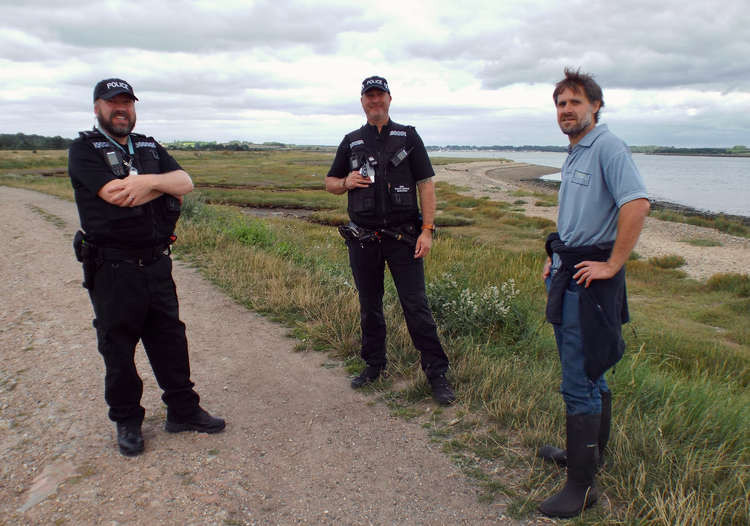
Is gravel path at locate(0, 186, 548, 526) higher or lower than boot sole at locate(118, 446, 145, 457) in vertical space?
lower

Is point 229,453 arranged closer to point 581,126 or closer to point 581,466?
point 581,466

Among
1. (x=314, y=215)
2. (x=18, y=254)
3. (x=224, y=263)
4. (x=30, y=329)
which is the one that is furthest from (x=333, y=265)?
(x=314, y=215)

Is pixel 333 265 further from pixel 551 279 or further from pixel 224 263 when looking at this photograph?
pixel 551 279

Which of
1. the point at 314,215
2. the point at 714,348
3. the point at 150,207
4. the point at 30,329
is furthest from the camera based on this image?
the point at 314,215

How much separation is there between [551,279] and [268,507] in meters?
2.06

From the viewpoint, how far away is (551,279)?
9.55ft

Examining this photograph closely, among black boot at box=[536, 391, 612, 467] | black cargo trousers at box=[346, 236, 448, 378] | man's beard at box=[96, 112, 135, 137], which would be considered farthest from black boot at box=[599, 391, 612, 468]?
man's beard at box=[96, 112, 135, 137]

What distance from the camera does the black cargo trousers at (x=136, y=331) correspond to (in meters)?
3.11

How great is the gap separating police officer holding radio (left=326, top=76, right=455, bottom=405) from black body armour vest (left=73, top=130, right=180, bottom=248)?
1376 mm

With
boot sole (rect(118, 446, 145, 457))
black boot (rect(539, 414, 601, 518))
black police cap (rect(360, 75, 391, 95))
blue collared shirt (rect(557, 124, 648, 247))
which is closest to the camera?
blue collared shirt (rect(557, 124, 648, 247))

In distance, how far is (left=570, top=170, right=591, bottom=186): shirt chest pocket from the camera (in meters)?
2.58

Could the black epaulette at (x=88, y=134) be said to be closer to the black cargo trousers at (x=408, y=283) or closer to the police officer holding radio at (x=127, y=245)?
the police officer holding radio at (x=127, y=245)

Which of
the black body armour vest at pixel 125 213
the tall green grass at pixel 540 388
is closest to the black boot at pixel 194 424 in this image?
the black body armour vest at pixel 125 213

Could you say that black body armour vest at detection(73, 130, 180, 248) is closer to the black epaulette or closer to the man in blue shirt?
the black epaulette
